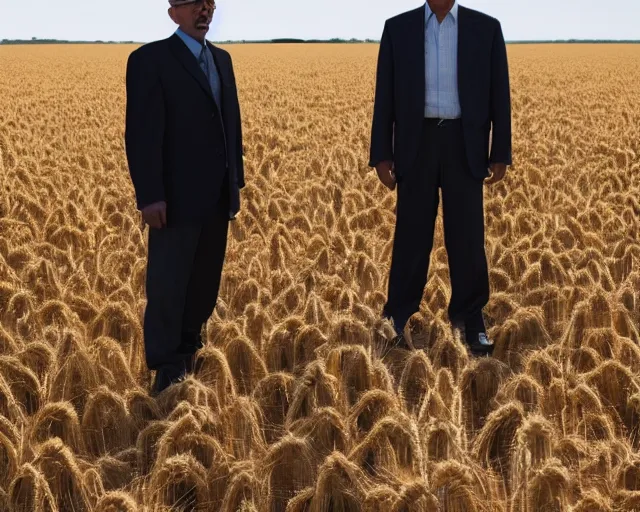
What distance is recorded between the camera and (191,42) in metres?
4.01

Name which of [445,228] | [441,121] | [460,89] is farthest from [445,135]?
[445,228]

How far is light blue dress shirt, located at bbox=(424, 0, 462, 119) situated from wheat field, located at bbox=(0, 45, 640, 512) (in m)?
1.13

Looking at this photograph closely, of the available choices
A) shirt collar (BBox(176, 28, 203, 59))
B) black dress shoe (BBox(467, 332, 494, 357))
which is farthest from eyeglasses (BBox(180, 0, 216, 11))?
black dress shoe (BBox(467, 332, 494, 357))

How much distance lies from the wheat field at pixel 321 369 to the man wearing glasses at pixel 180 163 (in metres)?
0.26

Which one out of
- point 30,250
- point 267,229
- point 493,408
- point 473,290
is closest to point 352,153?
point 267,229

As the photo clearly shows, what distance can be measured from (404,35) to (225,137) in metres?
1.11

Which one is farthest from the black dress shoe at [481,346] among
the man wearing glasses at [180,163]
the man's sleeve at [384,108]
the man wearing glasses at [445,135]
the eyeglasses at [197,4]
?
the eyeglasses at [197,4]

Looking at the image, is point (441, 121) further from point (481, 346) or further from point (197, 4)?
point (197, 4)

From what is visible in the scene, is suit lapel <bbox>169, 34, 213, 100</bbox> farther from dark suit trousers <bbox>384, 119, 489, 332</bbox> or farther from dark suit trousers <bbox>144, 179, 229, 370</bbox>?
dark suit trousers <bbox>384, 119, 489, 332</bbox>

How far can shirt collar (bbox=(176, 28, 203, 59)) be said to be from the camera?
4.00m

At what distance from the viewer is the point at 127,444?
3639mm

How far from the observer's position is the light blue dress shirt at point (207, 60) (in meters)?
4.00

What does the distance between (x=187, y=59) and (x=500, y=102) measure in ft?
5.42

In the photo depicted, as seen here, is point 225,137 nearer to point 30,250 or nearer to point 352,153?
point 30,250
